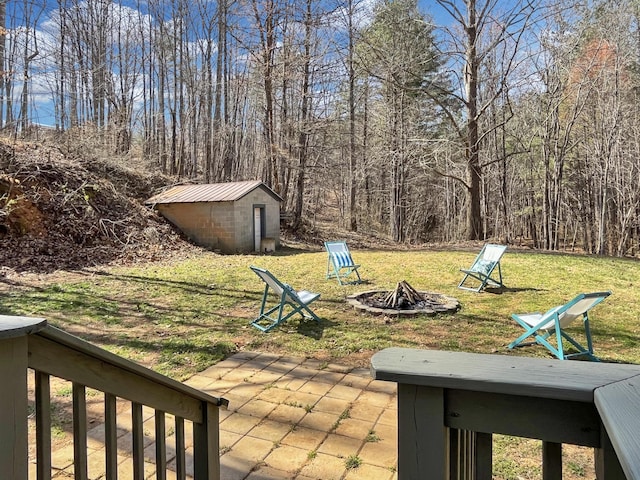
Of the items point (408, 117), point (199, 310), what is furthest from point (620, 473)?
point (408, 117)

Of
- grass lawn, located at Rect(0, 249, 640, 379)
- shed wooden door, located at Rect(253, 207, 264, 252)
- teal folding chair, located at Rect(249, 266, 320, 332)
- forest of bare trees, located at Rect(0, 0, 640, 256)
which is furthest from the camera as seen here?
shed wooden door, located at Rect(253, 207, 264, 252)

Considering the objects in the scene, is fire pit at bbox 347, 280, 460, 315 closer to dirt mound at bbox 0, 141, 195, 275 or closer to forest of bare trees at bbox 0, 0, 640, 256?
dirt mound at bbox 0, 141, 195, 275

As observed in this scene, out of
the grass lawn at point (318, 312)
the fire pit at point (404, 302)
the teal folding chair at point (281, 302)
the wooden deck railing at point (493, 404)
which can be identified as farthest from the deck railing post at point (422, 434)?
the fire pit at point (404, 302)

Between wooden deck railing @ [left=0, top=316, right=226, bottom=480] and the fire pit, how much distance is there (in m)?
4.24

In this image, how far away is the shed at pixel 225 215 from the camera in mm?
12586

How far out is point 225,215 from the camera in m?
12.6

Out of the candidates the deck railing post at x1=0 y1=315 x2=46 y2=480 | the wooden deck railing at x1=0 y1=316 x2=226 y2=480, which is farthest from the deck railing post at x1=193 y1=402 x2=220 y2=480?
the deck railing post at x1=0 y1=315 x2=46 y2=480

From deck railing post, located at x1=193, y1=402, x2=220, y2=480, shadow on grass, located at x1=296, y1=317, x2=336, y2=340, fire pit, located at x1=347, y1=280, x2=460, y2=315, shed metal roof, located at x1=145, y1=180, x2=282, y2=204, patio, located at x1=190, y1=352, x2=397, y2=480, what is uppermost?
shed metal roof, located at x1=145, y1=180, x2=282, y2=204

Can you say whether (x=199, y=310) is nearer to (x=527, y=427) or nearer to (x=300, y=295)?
(x=300, y=295)

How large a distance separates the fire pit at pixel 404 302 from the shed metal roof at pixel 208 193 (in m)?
7.15

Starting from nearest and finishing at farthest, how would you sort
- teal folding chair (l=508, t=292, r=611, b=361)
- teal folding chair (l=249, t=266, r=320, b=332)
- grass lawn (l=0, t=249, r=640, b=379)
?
1. teal folding chair (l=508, t=292, r=611, b=361)
2. grass lawn (l=0, t=249, r=640, b=379)
3. teal folding chair (l=249, t=266, r=320, b=332)

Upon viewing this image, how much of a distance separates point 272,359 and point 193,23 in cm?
1928

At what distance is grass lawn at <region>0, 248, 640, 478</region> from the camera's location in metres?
4.15

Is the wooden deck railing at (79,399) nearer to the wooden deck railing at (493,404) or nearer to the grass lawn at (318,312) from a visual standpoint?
the wooden deck railing at (493,404)
